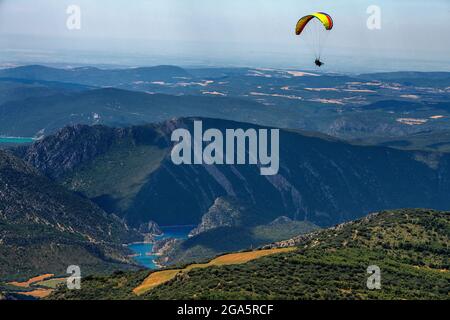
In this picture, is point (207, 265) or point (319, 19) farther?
point (207, 265)

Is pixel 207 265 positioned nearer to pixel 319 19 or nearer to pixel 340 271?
pixel 340 271

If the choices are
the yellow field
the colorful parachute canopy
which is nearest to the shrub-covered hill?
the yellow field

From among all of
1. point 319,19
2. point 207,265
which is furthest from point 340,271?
point 319,19

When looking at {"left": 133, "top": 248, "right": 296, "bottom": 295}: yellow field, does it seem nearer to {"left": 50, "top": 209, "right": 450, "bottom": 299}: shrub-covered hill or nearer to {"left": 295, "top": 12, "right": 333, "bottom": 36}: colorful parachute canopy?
{"left": 50, "top": 209, "right": 450, "bottom": 299}: shrub-covered hill

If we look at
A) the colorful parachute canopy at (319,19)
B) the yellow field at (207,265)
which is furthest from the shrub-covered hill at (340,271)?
the colorful parachute canopy at (319,19)

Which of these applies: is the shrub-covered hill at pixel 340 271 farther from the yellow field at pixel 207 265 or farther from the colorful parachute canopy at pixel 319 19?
the colorful parachute canopy at pixel 319 19
